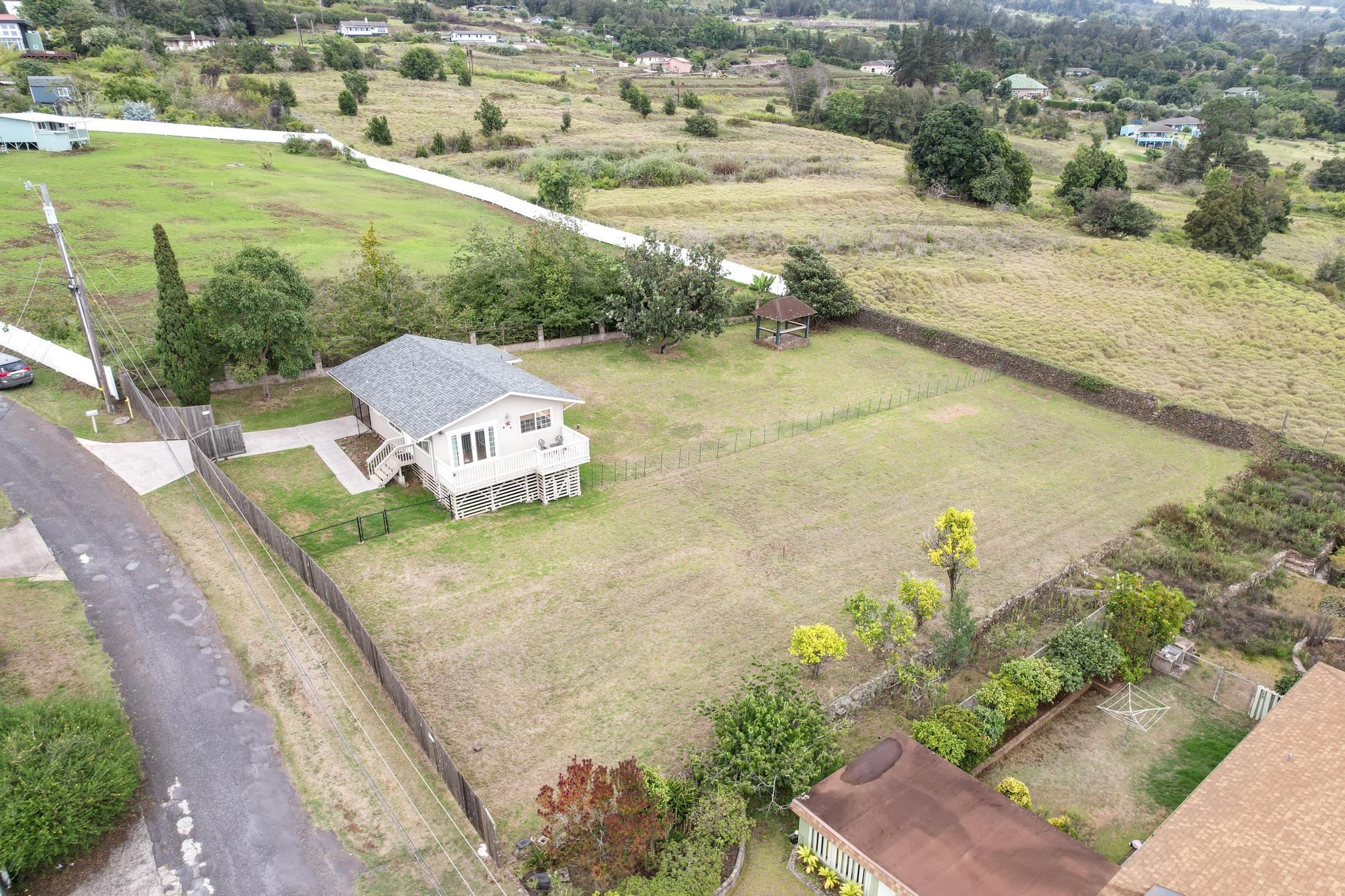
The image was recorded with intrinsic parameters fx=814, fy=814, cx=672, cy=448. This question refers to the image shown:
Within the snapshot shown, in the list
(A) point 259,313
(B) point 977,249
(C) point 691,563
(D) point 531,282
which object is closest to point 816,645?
(C) point 691,563

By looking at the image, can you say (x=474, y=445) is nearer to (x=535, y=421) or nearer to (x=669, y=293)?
(x=535, y=421)

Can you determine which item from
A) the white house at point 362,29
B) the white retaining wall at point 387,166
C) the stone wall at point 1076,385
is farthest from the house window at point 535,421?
the white house at point 362,29

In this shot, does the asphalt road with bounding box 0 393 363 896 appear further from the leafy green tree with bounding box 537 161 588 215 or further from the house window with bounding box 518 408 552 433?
the leafy green tree with bounding box 537 161 588 215

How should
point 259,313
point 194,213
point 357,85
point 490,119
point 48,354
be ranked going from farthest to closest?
point 357,85 < point 490,119 < point 194,213 < point 48,354 < point 259,313

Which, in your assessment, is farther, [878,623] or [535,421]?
[535,421]

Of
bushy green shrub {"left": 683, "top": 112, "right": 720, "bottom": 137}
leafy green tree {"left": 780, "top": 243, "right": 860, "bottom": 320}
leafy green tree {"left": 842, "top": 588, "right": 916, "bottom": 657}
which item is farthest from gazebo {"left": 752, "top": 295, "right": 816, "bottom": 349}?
bushy green shrub {"left": 683, "top": 112, "right": 720, "bottom": 137}

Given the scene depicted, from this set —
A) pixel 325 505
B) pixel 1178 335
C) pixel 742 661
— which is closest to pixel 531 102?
pixel 1178 335

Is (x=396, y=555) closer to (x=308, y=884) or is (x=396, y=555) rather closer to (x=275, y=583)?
(x=275, y=583)
